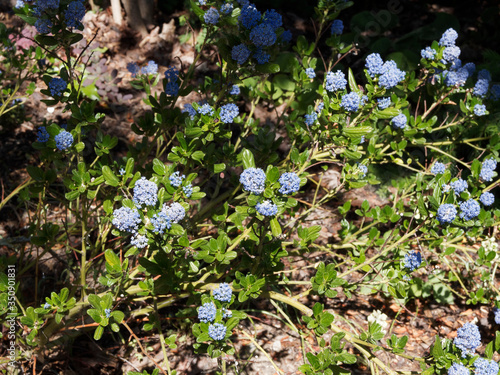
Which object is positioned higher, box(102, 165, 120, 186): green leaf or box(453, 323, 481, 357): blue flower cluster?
box(102, 165, 120, 186): green leaf

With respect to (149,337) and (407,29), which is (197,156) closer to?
(149,337)

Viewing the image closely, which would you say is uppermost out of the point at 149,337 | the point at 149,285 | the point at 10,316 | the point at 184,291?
the point at 10,316

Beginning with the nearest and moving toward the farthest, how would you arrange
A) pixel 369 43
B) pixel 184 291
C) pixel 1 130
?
pixel 184 291, pixel 1 130, pixel 369 43

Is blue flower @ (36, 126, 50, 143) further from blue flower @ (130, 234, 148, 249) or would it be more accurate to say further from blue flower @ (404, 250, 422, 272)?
blue flower @ (404, 250, 422, 272)

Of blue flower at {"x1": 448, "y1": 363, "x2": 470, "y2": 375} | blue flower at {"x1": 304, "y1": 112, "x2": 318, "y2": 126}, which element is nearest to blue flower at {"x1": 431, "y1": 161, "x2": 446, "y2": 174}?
blue flower at {"x1": 304, "y1": 112, "x2": 318, "y2": 126}

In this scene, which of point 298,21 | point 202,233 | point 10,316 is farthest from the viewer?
point 298,21

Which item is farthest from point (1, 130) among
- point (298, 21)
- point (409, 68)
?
point (409, 68)
